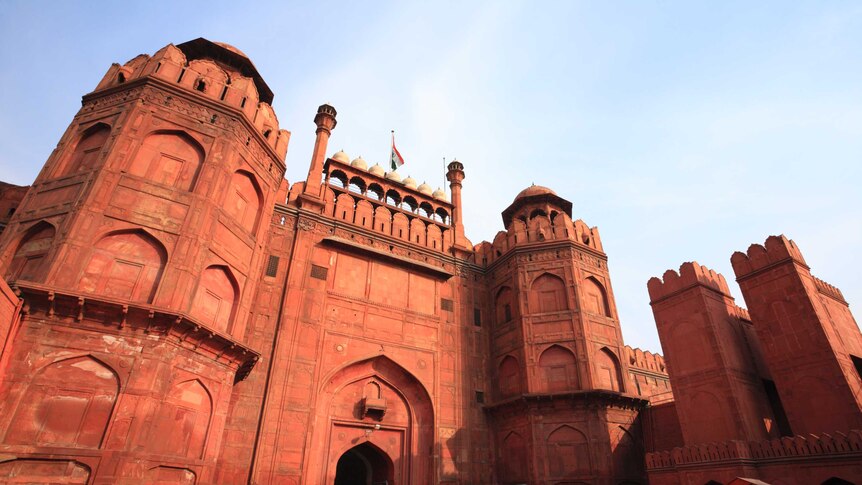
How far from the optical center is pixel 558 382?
58.4 ft

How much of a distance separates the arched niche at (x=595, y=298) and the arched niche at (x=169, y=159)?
15039 millimetres

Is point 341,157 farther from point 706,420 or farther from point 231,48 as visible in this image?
point 706,420

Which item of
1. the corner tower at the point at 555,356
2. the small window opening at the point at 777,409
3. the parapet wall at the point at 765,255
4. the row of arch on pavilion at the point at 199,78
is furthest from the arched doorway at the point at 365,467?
the parapet wall at the point at 765,255

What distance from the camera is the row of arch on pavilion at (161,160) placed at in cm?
1252

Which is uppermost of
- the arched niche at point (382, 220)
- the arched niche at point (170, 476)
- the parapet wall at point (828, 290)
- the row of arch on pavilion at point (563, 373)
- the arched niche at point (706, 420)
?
the arched niche at point (382, 220)

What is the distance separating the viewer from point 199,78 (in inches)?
583

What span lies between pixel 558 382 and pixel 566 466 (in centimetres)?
292

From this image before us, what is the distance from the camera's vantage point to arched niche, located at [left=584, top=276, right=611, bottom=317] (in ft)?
63.3

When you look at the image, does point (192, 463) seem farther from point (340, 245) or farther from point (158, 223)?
point (340, 245)

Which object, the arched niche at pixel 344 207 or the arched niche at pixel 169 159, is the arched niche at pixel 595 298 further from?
the arched niche at pixel 169 159

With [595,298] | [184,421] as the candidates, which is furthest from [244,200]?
[595,298]

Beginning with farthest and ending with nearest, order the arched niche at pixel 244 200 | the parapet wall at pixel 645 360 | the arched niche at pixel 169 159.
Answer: the parapet wall at pixel 645 360 → the arched niche at pixel 244 200 → the arched niche at pixel 169 159

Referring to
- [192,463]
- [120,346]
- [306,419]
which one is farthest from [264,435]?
[120,346]

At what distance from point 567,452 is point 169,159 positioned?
15938 millimetres
